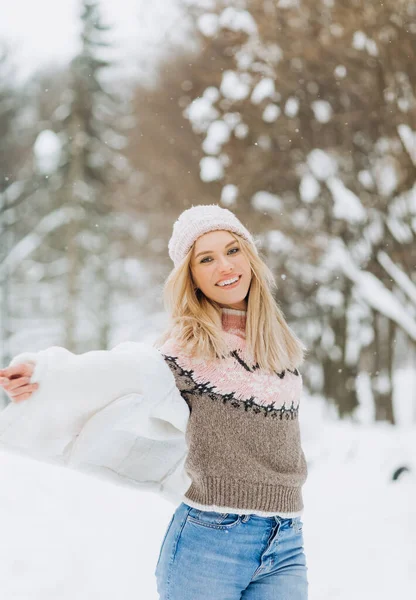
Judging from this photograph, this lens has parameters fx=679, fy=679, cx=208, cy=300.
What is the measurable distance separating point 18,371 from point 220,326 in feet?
2.14

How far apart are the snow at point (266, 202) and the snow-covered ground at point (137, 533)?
385 cm

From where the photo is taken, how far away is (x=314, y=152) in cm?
805

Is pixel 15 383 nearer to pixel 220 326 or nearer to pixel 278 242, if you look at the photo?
pixel 220 326

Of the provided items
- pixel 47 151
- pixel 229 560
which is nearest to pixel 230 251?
pixel 229 560

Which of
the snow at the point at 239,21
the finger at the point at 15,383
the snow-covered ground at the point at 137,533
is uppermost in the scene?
the snow at the point at 239,21

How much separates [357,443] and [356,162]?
10.8 feet

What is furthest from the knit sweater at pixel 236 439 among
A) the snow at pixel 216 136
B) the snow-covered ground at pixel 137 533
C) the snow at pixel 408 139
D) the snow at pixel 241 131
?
the snow at pixel 216 136

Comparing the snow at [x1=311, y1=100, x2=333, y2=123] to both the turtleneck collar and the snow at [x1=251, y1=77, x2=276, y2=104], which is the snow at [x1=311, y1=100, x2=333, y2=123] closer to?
the snow at [x1=251, y1=77, x2=276, y2=104]

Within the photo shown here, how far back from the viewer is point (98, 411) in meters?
1.86

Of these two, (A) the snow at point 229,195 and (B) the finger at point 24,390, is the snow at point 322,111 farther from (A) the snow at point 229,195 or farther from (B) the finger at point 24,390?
(B) the finger at point 24,390

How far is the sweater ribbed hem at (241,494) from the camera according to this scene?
187cm

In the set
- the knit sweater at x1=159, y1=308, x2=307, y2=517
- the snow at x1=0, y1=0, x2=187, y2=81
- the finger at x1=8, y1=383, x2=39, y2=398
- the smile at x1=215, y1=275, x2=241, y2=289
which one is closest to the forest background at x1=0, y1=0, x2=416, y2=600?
the snow at x1=0, y1=0, x2=187, y2=81

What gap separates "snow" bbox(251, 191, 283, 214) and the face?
7213 millimetres

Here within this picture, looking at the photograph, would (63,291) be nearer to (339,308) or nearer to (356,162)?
(339,308)
